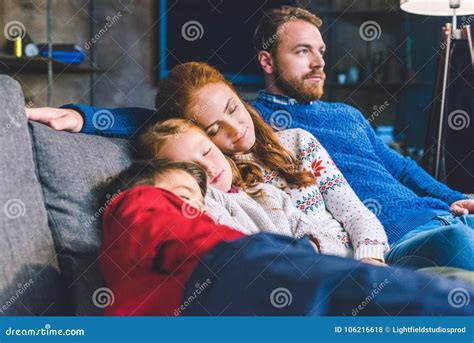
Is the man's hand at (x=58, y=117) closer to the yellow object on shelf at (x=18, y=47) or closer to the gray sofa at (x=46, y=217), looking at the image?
the gray sofa at (x=46, y=217)

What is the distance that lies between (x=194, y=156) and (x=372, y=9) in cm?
224

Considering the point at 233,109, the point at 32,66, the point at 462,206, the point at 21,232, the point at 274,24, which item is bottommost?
the point at 32,66

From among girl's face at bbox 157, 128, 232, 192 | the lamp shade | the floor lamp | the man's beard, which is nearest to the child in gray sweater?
girl's face at bbox 157, 128, 232, 192

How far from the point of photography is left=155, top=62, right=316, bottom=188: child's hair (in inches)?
37.8
